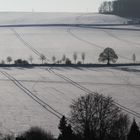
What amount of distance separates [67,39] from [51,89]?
28749 mm

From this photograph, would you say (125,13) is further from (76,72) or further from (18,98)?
(18,98)

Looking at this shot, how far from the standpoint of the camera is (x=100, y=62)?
134 feet

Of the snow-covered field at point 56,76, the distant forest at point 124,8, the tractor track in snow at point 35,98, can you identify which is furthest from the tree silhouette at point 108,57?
the distant forest at point 124,8

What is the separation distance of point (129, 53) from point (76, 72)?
39.0 feet

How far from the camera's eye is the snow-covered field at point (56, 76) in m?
22.5

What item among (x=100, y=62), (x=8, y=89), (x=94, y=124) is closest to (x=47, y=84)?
(x=8, y=89)

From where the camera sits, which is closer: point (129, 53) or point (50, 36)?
point (129, 53)

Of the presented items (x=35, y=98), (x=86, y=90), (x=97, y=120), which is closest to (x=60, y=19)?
A: (x=86, y=90)

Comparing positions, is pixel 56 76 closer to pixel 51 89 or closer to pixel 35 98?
pixel 51 89

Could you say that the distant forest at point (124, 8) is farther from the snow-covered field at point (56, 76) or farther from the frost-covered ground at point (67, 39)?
the snow-covered field at point (56, 76)

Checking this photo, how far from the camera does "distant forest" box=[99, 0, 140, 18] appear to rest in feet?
286

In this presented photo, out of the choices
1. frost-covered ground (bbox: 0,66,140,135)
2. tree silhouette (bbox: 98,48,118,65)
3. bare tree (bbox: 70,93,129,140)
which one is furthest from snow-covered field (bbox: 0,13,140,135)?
bare tree (bbox: 70,93,129,140)

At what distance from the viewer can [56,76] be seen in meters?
33.4

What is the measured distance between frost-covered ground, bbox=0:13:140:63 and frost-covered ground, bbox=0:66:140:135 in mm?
6733
